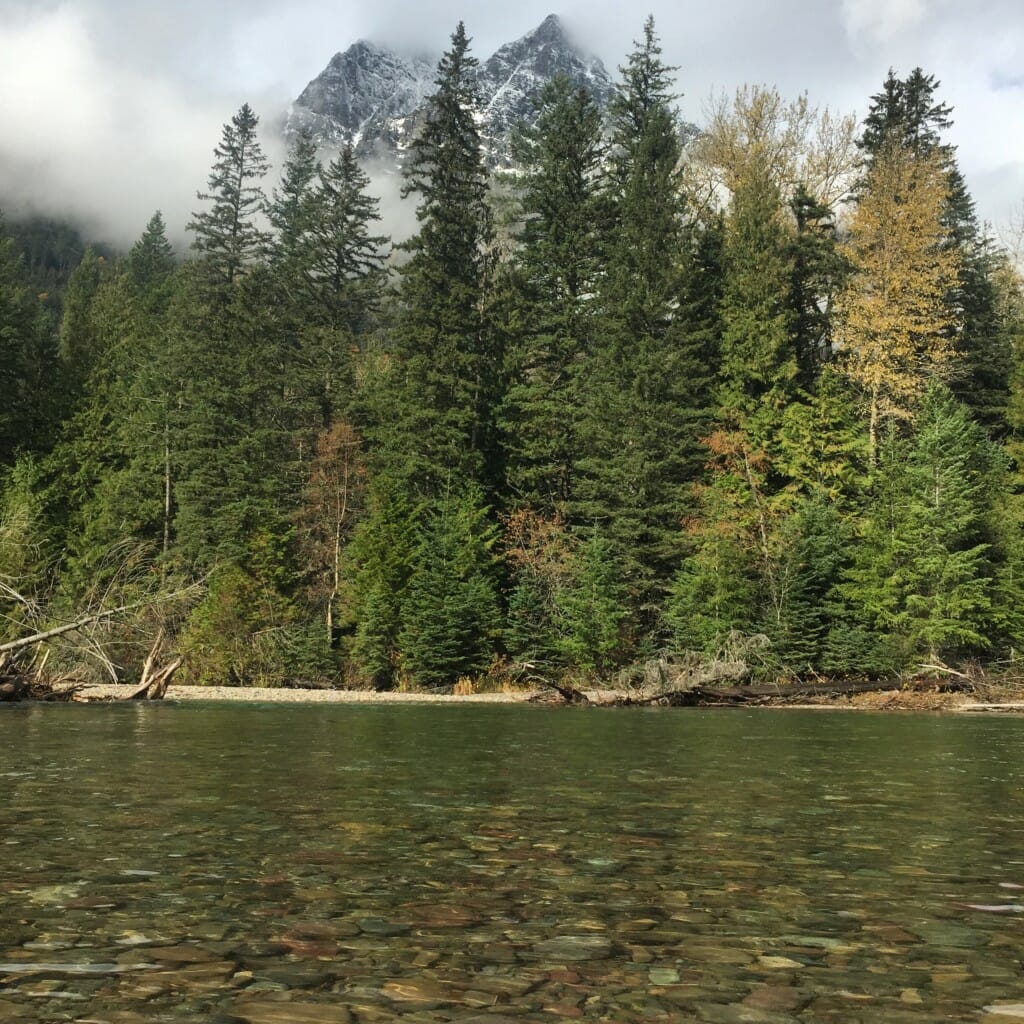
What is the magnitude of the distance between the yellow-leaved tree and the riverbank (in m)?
12.4

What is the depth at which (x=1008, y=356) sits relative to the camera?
46000 mm

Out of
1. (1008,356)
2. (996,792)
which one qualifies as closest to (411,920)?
(996,792)

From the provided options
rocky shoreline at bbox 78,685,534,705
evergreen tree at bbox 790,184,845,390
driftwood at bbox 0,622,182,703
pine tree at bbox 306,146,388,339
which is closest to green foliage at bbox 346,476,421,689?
rocky shoreline at bbox 78,685,534,705

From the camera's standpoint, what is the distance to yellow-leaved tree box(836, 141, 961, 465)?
3816 centimetres

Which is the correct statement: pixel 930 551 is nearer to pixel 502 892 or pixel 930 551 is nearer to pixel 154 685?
pixel 154 685

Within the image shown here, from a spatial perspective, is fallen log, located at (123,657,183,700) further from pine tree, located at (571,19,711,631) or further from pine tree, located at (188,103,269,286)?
pine tree, located at (188,103,269,286)

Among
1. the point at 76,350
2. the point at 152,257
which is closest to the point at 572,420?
the point at 76,350

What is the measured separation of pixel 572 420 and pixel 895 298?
1397 centimetres

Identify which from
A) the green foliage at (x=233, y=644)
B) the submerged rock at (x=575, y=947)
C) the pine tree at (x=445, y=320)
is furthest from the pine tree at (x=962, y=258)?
the submerged rock at (x=575, y=947)

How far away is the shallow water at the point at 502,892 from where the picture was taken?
3682 millimetres

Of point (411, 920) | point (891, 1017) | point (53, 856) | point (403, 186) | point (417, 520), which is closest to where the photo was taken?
point (891, 1017)

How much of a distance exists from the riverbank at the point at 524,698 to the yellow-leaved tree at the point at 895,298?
489 inches

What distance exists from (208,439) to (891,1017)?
149ft

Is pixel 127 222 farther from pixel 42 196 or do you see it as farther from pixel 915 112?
pixel 915 112
